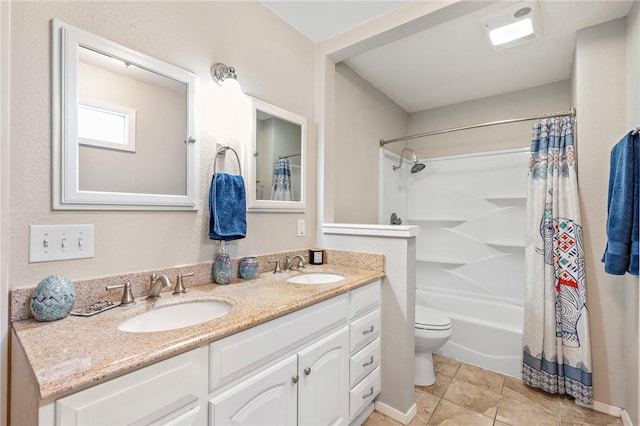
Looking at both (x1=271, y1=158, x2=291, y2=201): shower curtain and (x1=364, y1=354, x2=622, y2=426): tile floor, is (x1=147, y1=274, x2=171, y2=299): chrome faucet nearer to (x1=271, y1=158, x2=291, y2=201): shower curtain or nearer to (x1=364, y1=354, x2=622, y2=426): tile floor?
(x1=271, y1=158, x2=291, y2=201): shower curtain

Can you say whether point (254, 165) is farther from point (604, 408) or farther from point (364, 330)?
point (604, 408)

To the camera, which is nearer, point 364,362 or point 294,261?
point 364,362

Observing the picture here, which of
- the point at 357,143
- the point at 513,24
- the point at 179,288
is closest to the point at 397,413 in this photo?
the point at 179,288

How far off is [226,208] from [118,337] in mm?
705

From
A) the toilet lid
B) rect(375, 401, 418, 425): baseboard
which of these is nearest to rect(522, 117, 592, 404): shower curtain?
the toilet lid

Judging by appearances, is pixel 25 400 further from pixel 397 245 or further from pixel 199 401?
pixel 397 245

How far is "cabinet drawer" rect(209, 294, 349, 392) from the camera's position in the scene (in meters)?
0.86

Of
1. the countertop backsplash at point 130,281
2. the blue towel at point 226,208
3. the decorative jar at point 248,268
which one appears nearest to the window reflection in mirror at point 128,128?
the blue towel at point 226,208

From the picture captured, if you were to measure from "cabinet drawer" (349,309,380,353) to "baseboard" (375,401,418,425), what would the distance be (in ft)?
1.41

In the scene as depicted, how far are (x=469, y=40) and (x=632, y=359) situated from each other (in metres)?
2.11

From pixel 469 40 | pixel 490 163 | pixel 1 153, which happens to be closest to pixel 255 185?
pixel 1 153

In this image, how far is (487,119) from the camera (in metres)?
2.92

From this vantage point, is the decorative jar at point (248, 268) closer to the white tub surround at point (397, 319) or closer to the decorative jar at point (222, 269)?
the decorative jar at point (222, 269)

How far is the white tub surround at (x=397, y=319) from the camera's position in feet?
5.36
